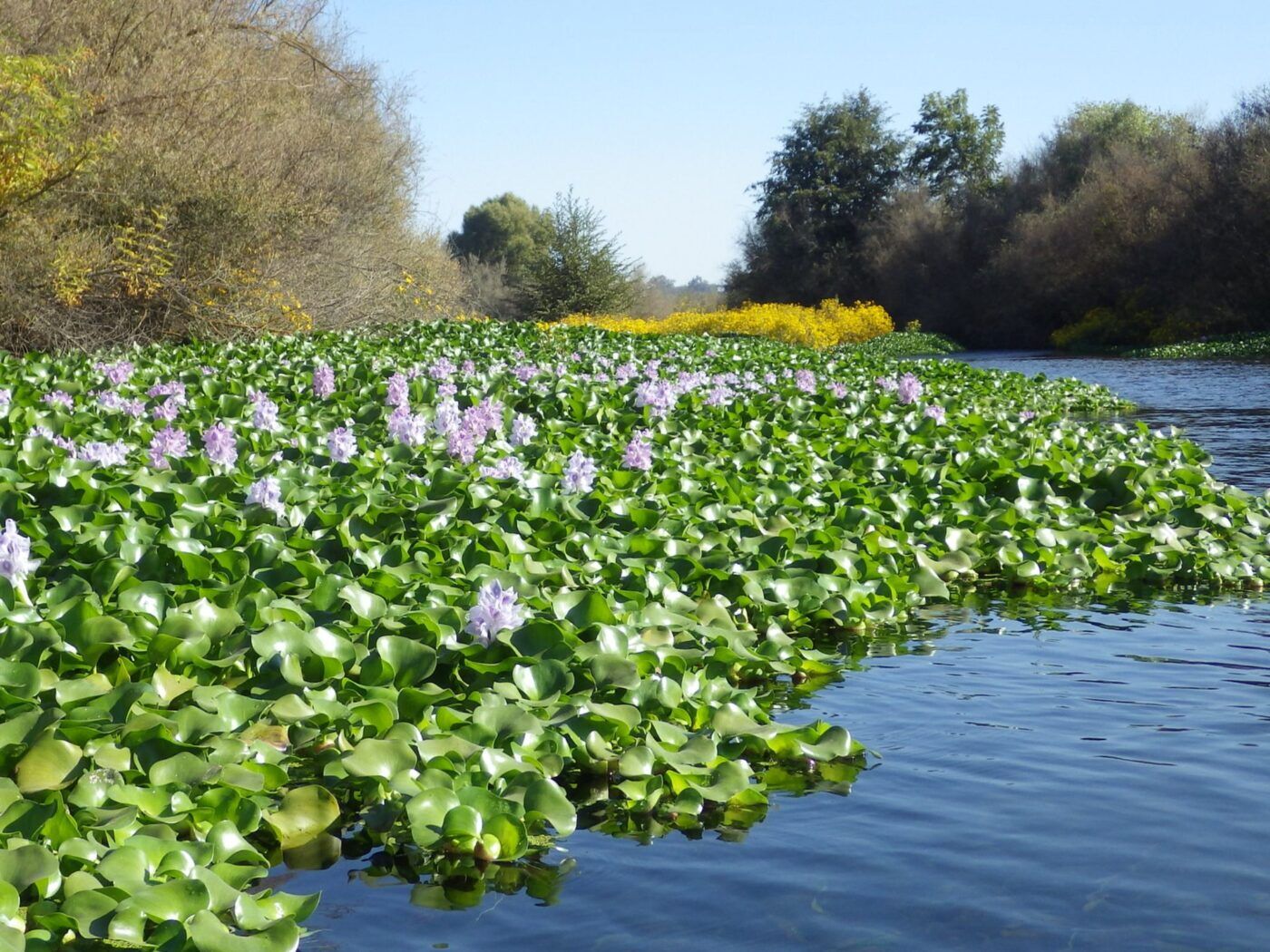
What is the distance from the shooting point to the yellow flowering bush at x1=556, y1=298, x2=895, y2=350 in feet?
117

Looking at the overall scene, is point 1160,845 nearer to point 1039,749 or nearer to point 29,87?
point 1039,749

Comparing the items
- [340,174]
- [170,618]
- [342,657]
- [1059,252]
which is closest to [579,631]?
[342,657]

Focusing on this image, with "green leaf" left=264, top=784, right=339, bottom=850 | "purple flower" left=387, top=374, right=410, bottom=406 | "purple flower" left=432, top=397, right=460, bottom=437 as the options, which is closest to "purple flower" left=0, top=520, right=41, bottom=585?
"green leaf" left=264, top=784, right=339, bottom=850

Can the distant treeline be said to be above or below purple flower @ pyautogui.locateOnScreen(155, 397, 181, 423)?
above

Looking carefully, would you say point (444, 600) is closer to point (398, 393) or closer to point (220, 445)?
point (220, 445)

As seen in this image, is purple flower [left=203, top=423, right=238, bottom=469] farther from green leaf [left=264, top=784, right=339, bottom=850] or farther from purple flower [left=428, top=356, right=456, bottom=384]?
purple flower [left=428, top=356, right=456, bottom=384]

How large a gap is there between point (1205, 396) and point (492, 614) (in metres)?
19.4

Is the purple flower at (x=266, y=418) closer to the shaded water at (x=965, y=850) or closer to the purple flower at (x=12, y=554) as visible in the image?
the purple flower at (x=12, y=554)

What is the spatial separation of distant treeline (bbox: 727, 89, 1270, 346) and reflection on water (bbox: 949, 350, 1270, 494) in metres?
6.33

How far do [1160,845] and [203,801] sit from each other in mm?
2650

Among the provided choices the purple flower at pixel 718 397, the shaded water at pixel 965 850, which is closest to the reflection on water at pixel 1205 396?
the purple flower at pixel 718 397

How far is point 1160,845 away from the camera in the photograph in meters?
3.70

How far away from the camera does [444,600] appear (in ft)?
16.3

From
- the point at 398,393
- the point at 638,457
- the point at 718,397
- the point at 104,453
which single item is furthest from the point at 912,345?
the point at 104,453
